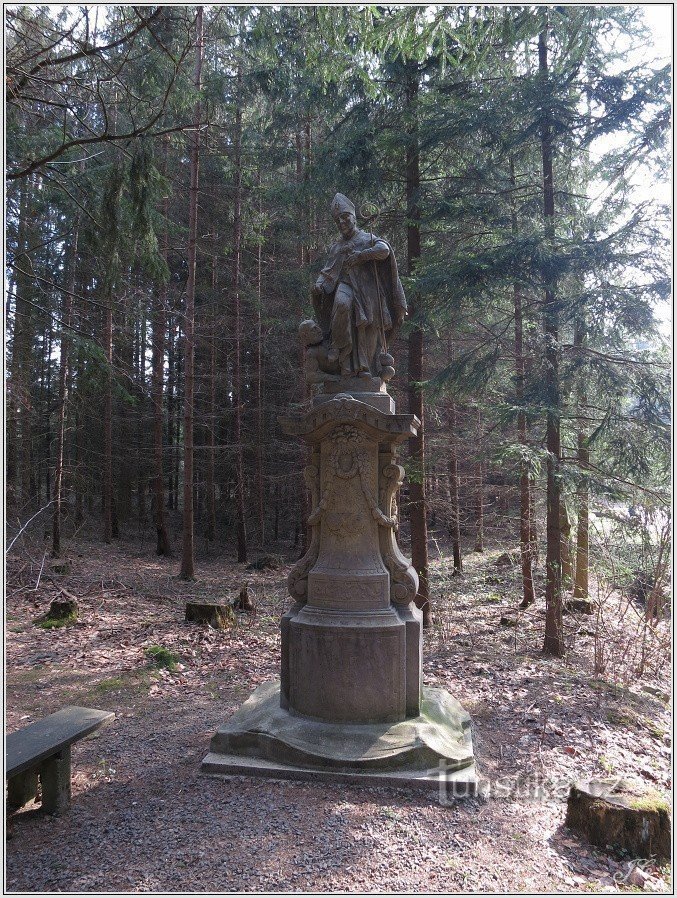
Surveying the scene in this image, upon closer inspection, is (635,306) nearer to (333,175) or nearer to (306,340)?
(306,340)

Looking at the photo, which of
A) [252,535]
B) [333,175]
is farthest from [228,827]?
[252,535]

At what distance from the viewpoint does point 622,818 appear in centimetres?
339

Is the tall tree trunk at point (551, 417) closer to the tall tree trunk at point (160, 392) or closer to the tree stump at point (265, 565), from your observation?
the tree stump at point (265, 565)

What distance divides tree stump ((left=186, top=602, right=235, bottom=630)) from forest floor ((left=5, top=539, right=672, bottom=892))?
16 centimetres

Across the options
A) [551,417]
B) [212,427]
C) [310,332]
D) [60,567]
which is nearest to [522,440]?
[551,417]

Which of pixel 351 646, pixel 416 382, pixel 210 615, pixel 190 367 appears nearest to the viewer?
pixel 351 646

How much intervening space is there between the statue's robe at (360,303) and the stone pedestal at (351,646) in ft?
1.50

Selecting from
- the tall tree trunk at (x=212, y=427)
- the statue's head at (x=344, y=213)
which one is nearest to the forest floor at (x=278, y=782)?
the statue's head at (x=344, y=213)

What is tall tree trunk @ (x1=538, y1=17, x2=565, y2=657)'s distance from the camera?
7.39 metres

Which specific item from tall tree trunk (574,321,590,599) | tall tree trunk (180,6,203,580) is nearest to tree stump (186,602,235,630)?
tall tree trunk (180,6,203,580)

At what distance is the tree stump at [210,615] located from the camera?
340 inches

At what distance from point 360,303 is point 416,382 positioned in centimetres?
384

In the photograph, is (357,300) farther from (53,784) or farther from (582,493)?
(582,493)

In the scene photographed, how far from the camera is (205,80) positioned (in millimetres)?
11258
